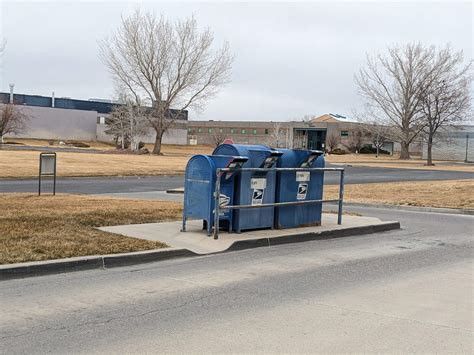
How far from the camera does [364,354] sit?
486cm

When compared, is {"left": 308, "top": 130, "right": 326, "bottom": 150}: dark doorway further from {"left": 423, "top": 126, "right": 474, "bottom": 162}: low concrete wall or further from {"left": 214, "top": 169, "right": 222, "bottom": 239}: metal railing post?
{"left": 214, "top": 169, "right": 222, "bottom": 239}: metal railing post

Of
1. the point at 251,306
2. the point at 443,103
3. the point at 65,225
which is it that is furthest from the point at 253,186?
the point at 443,103

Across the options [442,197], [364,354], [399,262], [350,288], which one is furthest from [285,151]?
[442,197]

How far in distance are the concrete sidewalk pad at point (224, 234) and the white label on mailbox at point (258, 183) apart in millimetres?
855

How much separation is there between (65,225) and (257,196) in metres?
3.47

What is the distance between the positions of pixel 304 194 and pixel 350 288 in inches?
188

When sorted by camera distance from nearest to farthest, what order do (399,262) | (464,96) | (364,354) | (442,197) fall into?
(364,354) → (399,262) → (442,197) → (464,96)

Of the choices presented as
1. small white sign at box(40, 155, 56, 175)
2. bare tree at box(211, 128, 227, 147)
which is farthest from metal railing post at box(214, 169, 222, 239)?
bare tree at box(211, 128, 227, 147)

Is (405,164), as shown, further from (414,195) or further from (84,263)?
(84,263)

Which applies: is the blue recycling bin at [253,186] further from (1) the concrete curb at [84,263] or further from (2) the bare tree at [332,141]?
(2) the bare tree at [332,141]

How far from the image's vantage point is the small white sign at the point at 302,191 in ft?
39.0

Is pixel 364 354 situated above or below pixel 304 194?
below

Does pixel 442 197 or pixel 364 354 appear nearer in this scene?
pixel 364 354

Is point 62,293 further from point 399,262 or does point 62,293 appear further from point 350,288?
point 399,262
